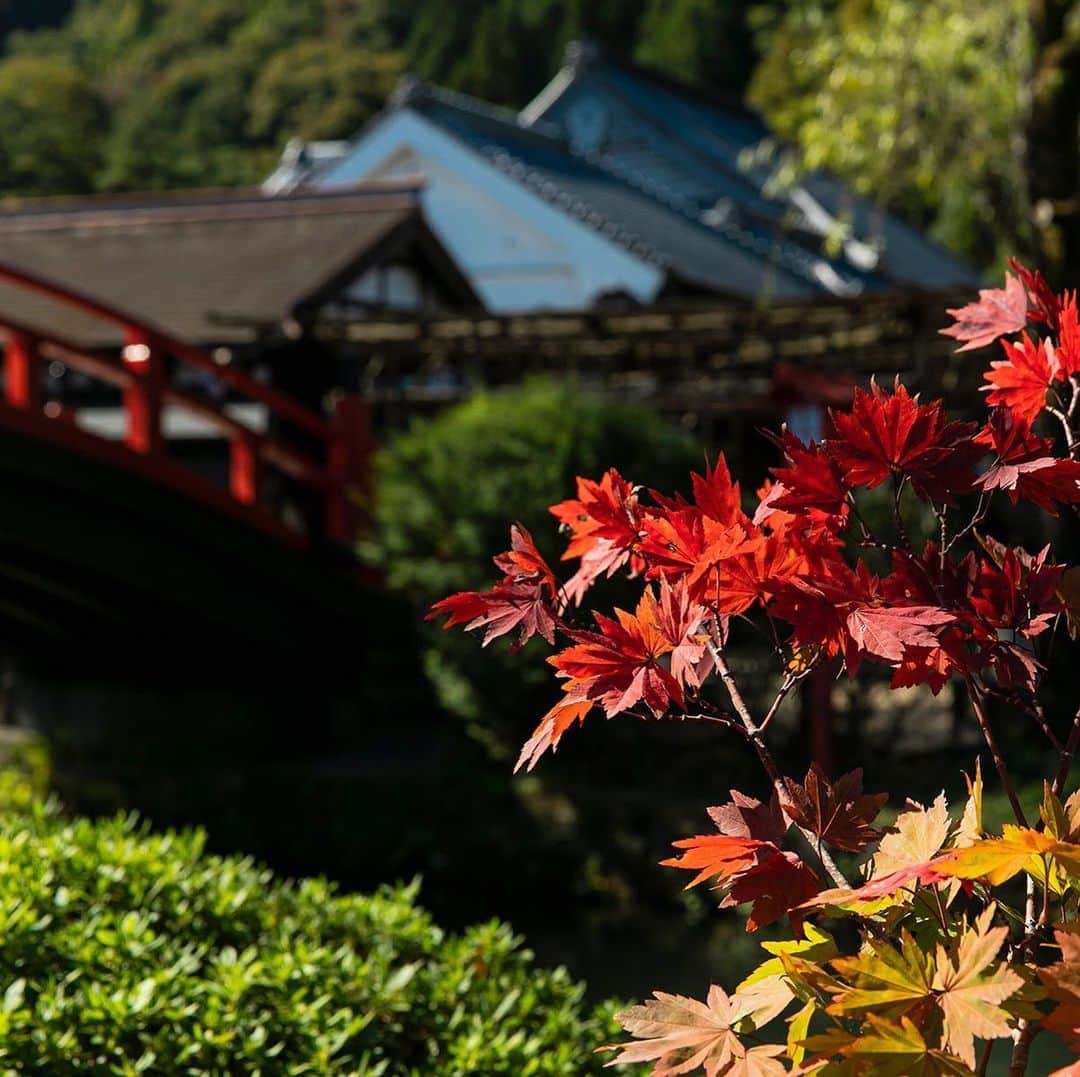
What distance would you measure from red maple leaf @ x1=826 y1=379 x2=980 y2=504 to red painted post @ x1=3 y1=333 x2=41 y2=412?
722cm

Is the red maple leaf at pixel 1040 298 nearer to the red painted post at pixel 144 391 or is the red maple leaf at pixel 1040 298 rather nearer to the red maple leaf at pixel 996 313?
the red maple leaf at pixel 996 313

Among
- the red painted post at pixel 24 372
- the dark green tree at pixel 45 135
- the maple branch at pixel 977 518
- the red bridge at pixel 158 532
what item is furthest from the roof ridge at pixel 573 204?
the dark green tree at pixel 45 135

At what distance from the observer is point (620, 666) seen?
2309mm

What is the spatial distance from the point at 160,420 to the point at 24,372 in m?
0.91

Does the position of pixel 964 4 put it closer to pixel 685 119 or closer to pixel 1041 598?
pixel 1041 598

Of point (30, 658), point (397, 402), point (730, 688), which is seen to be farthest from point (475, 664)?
point (730, 688)

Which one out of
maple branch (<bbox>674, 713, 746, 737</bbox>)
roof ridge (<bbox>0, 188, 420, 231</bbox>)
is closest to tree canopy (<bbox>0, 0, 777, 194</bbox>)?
roof ridge (<bbox>0, 188, 420, 231</bbox>)

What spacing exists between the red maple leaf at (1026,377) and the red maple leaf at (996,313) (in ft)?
0.28

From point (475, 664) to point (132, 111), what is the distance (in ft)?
155

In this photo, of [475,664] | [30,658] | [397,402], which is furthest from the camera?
[397,402]

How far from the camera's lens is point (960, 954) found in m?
1.99

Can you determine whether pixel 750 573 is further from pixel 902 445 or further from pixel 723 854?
pixel 723 854

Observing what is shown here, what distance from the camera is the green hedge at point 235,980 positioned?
3441mm

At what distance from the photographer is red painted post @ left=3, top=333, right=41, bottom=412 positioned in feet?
29.3
